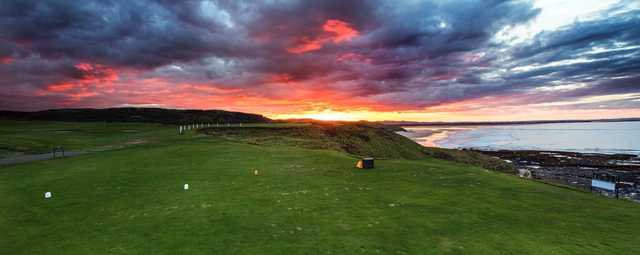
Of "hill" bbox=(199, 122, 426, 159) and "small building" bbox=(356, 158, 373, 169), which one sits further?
"hill" bbox=(199, 122, 426, 159)

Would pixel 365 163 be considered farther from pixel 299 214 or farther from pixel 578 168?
pixel 578 168

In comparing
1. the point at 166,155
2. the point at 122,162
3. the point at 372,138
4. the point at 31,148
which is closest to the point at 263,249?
the point at 122,162

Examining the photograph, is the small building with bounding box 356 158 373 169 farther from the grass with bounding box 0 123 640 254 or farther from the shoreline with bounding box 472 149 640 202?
the shoreline with bounding box 472 149 640 202

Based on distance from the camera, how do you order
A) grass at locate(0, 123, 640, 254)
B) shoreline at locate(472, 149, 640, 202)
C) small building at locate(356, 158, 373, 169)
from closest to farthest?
grass at locate(0, 123, 640, 254), small building at locate(356, 158, 373, 169), shoreline at locate(472, 149, 640, 202)

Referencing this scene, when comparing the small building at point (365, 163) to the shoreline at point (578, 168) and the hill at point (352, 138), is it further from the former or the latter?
the shoreline at point (578, 168)

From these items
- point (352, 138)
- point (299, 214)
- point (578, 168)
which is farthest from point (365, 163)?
point (578, 168)

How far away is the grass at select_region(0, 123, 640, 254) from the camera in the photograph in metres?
9.25

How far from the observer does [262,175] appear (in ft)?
64.6

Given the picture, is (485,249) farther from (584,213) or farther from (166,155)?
(166,155)

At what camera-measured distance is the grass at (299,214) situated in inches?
364

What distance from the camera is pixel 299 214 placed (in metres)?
11.9

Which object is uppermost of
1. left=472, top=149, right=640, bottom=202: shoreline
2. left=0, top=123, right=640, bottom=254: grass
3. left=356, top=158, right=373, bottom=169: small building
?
left=356, top=158, right=373, bottom=169: small building

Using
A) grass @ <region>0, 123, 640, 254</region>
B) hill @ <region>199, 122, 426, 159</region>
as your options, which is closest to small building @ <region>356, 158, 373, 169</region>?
grass @ <region>0, 123, 640, 254</region>

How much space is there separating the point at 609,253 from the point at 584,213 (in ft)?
16.0
